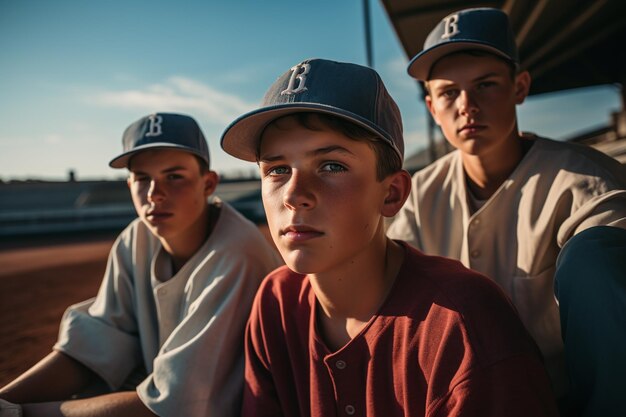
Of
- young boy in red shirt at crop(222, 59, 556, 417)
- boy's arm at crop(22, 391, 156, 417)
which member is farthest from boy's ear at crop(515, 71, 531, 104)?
boy's arm at crop(22, 391, 156, 417)

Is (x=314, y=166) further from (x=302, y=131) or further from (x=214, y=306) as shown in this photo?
(x=214, y=306)

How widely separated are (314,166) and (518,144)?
1.32 m

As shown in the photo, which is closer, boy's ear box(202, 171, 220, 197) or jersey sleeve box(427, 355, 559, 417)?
jersey sleeve box(427, 355, 559, 417)

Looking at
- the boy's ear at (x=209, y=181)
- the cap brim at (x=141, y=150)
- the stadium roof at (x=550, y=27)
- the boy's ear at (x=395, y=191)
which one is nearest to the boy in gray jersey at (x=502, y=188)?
the boy's ear at (x=395, y=191)

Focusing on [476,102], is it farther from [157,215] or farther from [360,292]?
[157,215]

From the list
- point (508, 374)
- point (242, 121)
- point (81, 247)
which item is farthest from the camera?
point (81, 247)

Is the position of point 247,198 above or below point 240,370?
above

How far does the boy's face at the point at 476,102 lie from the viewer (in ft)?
5.73

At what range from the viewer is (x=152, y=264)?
6.43ft

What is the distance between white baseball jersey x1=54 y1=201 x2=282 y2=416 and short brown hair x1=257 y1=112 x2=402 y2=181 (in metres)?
0.80

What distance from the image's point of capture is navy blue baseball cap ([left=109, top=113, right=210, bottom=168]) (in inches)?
74.3

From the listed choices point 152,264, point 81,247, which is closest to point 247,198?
point 81,247

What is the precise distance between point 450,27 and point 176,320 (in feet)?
6.17

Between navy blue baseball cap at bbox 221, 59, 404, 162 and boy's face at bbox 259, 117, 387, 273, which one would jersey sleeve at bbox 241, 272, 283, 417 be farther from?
navy blue baseball cap at bbox 221, 59, 404, 162
